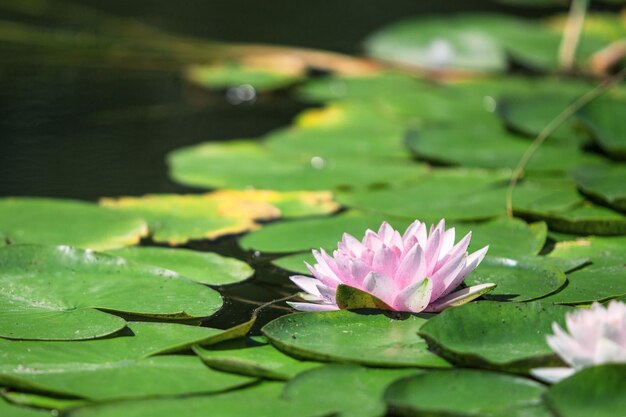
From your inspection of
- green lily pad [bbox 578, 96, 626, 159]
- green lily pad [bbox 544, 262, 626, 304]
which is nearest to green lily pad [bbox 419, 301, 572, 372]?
green lily pad [bbox 544, 262, 626, 304]

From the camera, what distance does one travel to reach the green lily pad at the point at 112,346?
1.44 meters

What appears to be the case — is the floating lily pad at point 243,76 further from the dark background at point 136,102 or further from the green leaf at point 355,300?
the green leaf at point 355,300

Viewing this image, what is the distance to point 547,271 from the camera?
176 centimetres

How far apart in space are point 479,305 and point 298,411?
1.23ft

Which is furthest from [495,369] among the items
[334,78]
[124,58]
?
[124,58]

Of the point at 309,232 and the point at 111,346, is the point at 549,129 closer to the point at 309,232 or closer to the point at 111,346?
the point at 309,232

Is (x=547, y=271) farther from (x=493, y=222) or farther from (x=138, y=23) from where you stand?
(x=138, y=23)

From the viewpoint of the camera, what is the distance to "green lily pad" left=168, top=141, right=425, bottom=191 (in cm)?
251

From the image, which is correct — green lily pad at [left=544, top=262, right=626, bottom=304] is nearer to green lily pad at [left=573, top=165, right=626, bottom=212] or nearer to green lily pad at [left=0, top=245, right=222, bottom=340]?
green lily pad at [left=573, top=165, right=626, bottom=212]

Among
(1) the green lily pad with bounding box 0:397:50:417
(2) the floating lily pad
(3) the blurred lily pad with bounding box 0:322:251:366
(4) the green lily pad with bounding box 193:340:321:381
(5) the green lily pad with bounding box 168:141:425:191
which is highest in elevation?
(2) the floating lily pad

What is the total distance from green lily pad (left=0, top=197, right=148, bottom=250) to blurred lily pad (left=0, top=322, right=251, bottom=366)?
525mm

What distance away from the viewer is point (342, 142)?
114 inches

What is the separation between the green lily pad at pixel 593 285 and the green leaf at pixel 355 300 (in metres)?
0.32

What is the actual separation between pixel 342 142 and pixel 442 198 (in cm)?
65
